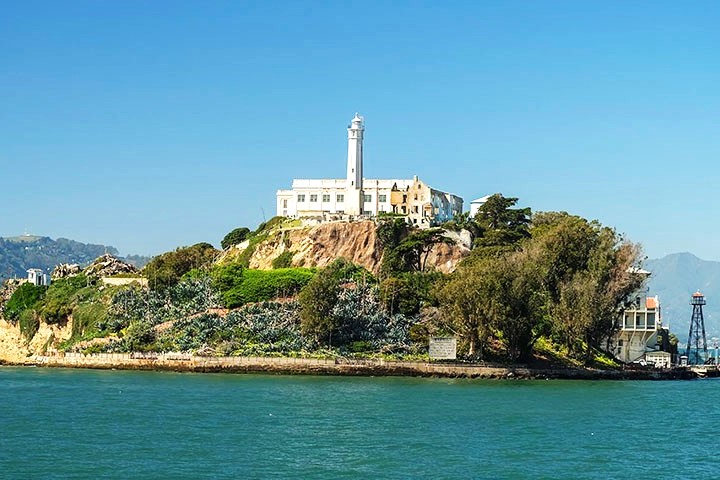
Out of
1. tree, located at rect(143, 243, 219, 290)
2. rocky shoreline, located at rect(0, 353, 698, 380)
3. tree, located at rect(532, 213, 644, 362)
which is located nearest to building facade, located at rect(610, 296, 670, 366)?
tree, located at rect(532, 213, 644, 362)

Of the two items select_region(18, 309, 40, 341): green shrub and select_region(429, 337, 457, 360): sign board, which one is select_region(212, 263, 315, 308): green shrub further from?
select_region(18, 309, 40, 341): green shrub

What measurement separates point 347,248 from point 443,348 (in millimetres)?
21028

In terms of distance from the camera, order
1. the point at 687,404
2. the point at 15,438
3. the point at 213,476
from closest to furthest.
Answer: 1. the point at 213,476
2. the point at 15,438
3. the point at 687,404

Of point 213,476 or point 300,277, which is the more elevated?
point 300,277

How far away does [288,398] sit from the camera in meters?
59.2

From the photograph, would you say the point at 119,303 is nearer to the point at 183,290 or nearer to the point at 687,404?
the point at 183,290

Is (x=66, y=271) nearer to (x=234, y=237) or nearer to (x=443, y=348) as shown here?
(x=234, y=237)

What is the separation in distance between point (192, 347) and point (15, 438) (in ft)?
113

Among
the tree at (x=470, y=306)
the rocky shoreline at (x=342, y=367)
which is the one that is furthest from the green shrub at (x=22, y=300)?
the tree at (x=470, y=306)

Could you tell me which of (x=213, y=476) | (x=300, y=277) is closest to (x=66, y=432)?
(x=213, y=476)

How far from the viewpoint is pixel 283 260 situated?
313 feet

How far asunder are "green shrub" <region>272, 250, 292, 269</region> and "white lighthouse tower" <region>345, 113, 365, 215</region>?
11132 millimetres

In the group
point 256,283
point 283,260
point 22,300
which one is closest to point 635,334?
point 283,260

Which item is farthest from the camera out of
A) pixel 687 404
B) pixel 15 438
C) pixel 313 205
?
pixel 313 205
